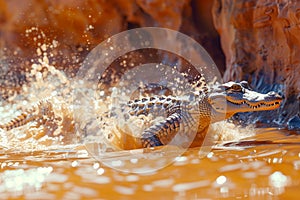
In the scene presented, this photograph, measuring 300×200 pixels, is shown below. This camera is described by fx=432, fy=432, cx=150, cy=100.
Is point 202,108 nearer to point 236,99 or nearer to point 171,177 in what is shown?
point 236,99

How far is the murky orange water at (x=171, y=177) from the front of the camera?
2.10 metres

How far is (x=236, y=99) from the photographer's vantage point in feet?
12.5

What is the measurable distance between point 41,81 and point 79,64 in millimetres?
2642

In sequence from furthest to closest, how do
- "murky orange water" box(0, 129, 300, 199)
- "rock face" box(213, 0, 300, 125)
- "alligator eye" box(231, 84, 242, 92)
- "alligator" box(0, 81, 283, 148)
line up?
"rock face" box(213, 0, 300, 125), "alligator eye" box(231, 84, 242, 92), "alligator" box(0, 81, 283, 148), "murky orange water" box(0, 129, 300, 199)

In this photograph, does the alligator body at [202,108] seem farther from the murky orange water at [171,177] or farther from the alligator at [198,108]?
the murky orange water at [171,177]

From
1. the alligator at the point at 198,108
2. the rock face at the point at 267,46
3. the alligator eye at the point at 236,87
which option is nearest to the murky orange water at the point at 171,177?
the alligator at the point at 198,108

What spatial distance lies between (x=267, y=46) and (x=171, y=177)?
3.47 m

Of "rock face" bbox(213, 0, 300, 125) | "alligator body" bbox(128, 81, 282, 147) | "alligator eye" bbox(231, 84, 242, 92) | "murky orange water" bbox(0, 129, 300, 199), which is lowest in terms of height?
"murky orange water" bbox(0, 129, 300, 199)

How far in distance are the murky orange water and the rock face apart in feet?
6.17

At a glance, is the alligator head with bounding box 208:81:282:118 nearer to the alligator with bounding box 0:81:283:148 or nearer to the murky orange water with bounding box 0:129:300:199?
the alligator with bounding box 0:81:283:148

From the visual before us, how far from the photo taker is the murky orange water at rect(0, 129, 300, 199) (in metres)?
2.10

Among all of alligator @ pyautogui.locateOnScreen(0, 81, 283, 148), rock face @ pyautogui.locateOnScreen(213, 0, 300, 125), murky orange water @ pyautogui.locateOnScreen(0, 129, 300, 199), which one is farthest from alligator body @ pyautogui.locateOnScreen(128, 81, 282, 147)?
rock face @ pyautogui.locateOnScreen(213, 0, 300, 125)

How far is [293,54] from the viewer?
15.8 ft

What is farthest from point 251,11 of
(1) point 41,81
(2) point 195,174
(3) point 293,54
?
(2) point 195,174
